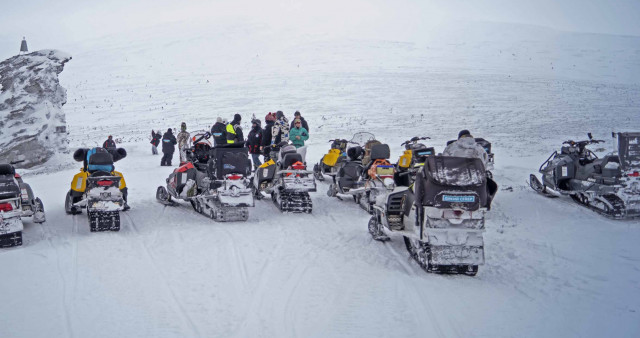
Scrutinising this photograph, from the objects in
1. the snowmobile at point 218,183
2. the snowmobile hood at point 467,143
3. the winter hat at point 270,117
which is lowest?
the snowmobile at point 218,183

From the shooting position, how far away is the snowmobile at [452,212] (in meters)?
6.63

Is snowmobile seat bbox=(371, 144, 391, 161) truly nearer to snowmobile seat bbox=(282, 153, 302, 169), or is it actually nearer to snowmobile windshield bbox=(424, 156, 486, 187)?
snowmobile seat bbox=(282, 153, 302, 169)

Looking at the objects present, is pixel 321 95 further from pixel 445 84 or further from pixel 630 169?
pixel 630 169

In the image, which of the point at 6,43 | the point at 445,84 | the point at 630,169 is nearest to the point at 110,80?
the point at 445,84

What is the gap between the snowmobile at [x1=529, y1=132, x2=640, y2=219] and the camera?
10.1m

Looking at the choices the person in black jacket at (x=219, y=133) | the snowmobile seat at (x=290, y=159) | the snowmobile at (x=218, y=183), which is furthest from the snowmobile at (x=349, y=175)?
the person in black jacket at (x=219, y=133)

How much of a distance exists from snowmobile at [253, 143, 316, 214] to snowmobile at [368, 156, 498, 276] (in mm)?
3581

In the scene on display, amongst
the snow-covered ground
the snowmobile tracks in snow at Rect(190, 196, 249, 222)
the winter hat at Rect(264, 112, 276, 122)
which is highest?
the winter hat at Rect(264, 112, 276, 122)

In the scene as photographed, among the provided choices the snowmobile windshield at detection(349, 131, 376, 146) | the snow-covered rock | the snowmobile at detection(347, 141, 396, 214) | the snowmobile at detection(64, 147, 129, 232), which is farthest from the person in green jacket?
the snow-covered rock

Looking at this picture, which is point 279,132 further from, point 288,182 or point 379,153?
point 379,153

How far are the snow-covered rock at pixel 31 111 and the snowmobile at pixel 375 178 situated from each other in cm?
1202

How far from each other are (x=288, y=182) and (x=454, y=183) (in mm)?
4230

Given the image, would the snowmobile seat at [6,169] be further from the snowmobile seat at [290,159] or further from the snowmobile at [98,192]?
the snowmobile seat at [290,159]

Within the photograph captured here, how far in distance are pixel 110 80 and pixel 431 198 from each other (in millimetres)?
41862
